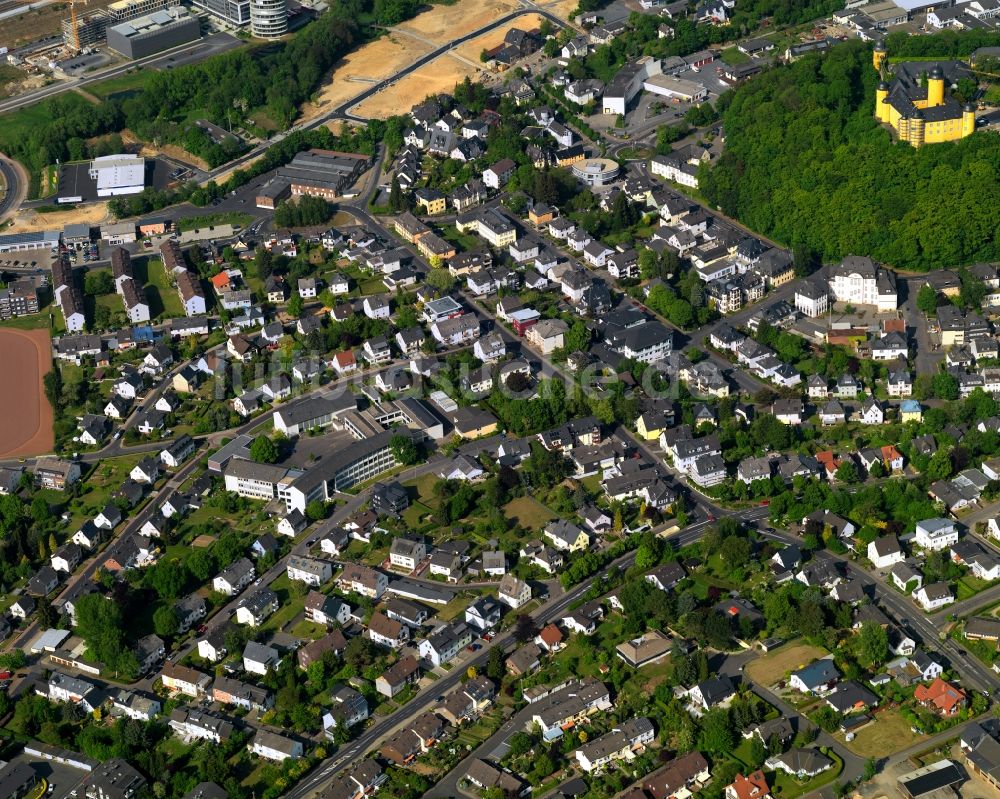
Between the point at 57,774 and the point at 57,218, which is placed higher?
the point at 57,774

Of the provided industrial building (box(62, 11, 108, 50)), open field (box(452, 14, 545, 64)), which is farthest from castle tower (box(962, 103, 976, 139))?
industrial building (box(62, 11, 108, 50))

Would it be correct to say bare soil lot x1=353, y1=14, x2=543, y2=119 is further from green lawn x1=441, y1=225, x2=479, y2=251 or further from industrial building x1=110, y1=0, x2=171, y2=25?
industrial building x1=110, y1=0, x2=171, y2=25

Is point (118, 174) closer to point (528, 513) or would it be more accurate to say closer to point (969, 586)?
point (528, 513)

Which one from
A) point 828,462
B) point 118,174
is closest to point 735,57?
point 118,174

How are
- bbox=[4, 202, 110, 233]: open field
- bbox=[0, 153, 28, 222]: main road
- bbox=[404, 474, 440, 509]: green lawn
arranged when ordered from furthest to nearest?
bbox=[0, 153, 28, 222]: main road
bbox=[4, 202, 110, 233]: open field
bbox=[404, 474, 440, 509]: green lawn

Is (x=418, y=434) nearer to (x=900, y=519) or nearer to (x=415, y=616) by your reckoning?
(x=415, y=616)

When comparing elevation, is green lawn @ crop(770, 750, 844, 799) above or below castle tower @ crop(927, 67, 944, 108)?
below

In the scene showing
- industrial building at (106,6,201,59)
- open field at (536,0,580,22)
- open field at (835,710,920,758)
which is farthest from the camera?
open field at (536,0,580,22)
